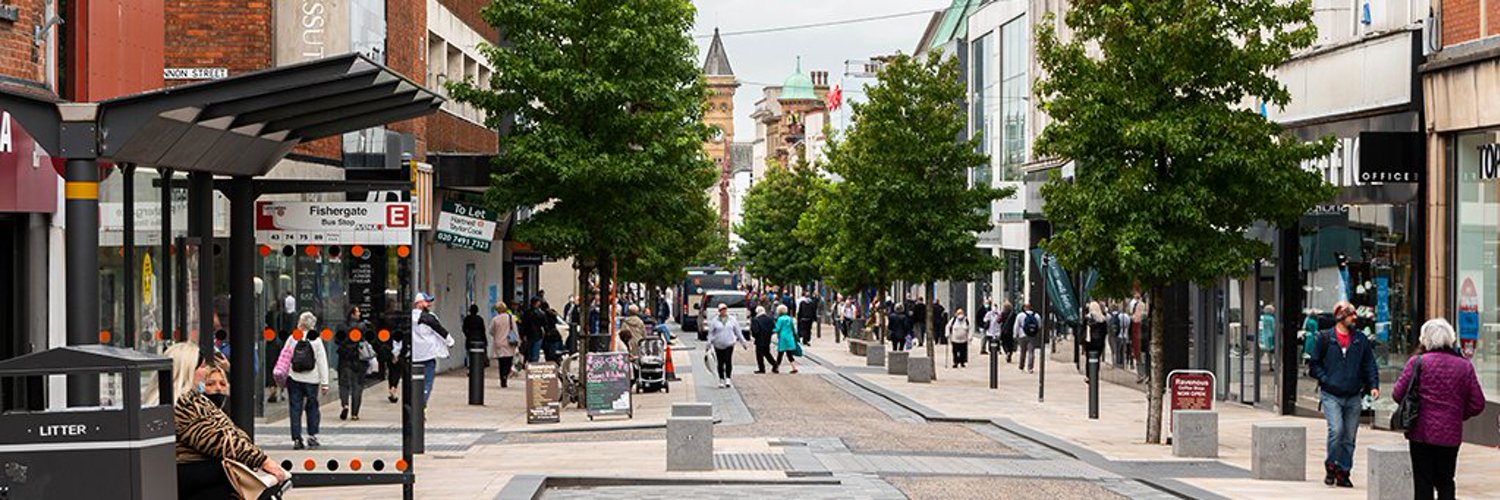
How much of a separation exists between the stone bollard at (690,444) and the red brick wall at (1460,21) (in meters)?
10.8

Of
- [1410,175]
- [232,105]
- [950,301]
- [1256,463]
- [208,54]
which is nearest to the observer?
[232,105]

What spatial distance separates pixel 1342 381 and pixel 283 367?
9179 millimetres

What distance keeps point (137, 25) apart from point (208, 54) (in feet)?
24.6

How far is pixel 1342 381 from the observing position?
1922 cm

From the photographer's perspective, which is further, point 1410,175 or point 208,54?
point 208,54

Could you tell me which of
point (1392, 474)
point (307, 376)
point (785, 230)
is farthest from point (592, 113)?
point (785, 230)

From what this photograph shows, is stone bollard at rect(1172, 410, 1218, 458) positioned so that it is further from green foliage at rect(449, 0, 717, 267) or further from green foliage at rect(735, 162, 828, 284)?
green foliage at rect(735, 162, 828, 284)

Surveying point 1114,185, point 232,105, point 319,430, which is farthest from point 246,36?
point 232,105

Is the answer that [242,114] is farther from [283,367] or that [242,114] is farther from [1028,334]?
[1028,334]

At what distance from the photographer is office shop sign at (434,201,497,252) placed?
1441 inches

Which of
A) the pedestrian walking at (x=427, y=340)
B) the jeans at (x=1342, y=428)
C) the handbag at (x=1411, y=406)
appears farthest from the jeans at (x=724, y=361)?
the handbag at (x=1411, y=406)

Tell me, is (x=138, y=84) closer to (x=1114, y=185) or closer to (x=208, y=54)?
(x=208, y=54)

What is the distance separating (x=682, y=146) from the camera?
3334 centimetres

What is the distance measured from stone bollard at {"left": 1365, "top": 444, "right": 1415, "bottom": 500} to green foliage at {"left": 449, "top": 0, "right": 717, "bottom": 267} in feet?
54.8
